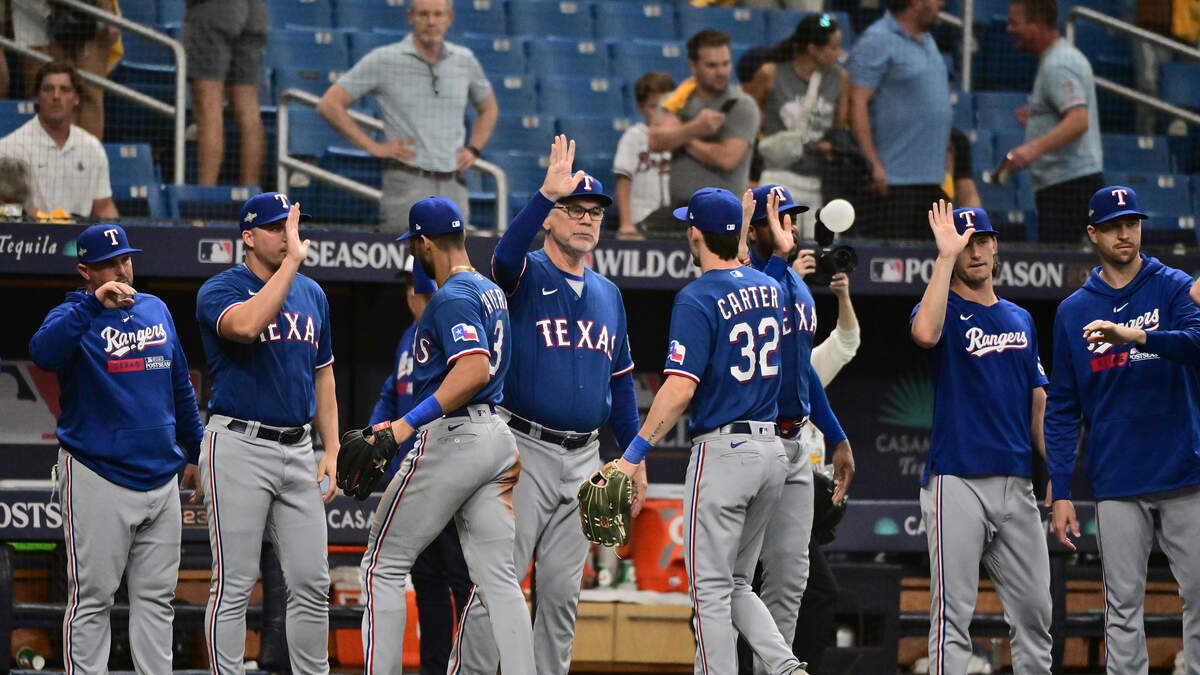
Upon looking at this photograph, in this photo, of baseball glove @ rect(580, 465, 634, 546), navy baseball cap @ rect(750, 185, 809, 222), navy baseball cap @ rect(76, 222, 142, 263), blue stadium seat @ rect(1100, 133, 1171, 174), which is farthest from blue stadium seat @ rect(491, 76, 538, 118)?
baseball glove @ rect(580, 465, 634, 546)

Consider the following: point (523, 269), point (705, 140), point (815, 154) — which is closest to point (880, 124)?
point (815, 154)

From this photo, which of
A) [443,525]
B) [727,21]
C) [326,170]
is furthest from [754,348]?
[727,21]

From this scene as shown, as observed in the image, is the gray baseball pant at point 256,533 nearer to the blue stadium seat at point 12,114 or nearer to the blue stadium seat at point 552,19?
the blue stadium seat at point 12,114

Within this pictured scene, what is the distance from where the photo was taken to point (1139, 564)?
552 centimetres

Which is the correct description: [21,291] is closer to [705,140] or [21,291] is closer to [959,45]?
[705,140]

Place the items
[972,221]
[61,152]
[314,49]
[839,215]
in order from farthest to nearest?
[314,49]
[61,152]
[839,215]
[972,221]

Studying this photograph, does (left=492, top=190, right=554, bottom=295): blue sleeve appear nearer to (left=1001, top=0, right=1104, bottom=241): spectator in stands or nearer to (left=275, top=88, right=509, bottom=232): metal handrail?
(left=275, top=88, right=509, bottom=232): metal handrail

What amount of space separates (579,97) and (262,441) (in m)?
4.74

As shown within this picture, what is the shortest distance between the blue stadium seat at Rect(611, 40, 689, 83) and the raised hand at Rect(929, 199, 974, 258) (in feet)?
14.5

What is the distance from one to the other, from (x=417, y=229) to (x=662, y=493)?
2.90 metres

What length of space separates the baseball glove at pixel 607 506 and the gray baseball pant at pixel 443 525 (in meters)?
0.27

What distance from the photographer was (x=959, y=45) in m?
10.4

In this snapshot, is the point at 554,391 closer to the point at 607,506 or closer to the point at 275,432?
the point at 607,506

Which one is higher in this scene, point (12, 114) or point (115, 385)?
point (12, 114)
